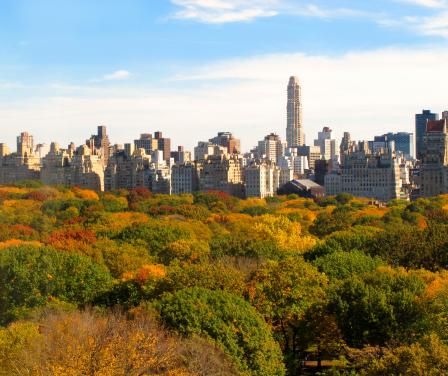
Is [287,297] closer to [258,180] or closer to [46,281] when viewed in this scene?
[46,281]

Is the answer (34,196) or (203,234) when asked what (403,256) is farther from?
(34,196)

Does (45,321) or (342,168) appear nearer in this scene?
(45,321)

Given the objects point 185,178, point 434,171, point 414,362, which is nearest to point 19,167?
point 185,178

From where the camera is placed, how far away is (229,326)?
31.3 metres

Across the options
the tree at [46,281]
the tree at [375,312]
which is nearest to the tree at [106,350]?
the tree at [375,312]

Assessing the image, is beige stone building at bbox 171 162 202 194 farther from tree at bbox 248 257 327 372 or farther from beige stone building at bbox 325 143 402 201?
tree at bbox 248 257 327 372

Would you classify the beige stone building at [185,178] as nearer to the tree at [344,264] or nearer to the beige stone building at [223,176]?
the beige stone building at [223,176]

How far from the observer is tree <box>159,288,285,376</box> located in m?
30.6

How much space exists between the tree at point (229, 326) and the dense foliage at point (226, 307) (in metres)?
0.05

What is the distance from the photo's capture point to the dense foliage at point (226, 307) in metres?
27.6

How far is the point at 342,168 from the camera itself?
463 ft

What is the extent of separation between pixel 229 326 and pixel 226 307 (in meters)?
0.94

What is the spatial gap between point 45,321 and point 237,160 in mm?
111512

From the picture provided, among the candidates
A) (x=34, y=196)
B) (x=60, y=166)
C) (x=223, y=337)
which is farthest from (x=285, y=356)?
(x=60, y=166)
